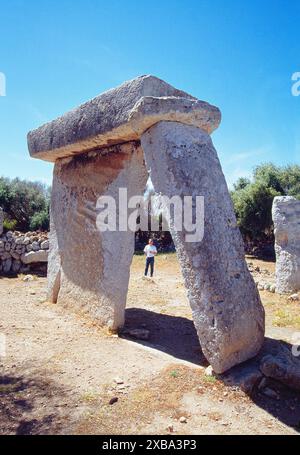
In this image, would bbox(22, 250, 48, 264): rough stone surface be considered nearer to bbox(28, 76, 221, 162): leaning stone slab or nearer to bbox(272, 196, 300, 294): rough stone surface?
bbox(28, 76, 221, 162): leaning stone slab

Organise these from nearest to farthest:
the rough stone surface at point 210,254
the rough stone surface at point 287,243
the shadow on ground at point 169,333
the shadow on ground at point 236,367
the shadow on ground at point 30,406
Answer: the shadow on ground at point 30,406 < the shadow on ground at point 236,367 < the rough stone surface at point 210,254 < the shadow on ground at point 169,333 < the rough stone surface at point 287,243

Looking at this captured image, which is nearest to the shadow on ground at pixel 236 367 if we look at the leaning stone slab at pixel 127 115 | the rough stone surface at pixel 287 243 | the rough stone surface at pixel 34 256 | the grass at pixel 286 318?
the grass at pixel 286 318

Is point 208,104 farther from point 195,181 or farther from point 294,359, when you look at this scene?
point 294,359

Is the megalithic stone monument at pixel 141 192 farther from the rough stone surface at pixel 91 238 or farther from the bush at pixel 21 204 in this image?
the bush at pixel 21 204

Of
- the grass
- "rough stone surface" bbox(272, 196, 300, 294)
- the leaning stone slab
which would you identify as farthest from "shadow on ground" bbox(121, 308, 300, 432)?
"rough stone surface" bbox(272, 196, 300, 294)

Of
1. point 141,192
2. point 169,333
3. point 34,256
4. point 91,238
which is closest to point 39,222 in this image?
point 34,256

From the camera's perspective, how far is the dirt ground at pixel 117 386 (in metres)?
2.68

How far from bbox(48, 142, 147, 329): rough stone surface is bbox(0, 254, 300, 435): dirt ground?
1.27 feet

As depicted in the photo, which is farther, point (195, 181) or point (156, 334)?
point (156, 334)

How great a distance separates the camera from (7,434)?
251cm

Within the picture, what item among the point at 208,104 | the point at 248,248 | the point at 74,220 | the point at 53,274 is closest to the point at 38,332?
the point at 53,274

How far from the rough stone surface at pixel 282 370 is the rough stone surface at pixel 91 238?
79.3 inches

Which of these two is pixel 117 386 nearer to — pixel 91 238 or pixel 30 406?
pixel 30 406

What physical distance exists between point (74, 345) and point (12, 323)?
130 cm
